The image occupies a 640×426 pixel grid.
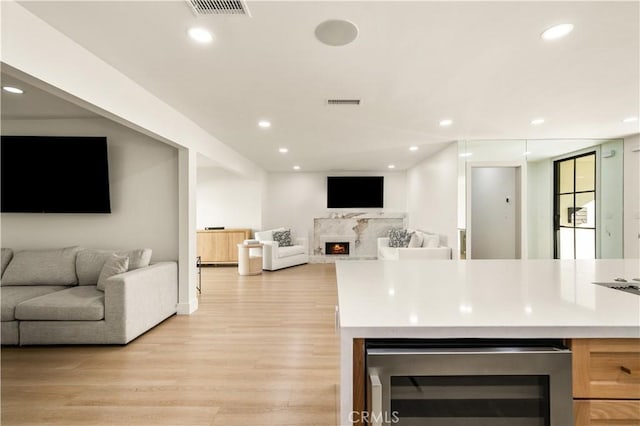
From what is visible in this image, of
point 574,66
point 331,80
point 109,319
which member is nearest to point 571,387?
point 331,80

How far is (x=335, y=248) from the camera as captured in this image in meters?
7.90

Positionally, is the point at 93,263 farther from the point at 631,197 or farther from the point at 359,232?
the point at 631,197

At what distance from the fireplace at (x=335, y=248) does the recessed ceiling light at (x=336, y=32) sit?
6.25 metres

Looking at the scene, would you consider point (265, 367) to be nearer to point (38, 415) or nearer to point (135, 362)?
point (135, 362)

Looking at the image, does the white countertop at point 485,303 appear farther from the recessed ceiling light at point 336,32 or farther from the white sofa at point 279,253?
the white sofa at point 279,253

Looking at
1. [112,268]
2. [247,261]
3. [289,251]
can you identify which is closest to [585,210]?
[289,251]

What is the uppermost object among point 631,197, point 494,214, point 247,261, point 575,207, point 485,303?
point 631,197

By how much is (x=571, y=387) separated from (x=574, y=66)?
8.47ft

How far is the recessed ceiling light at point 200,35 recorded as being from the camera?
1.84 metres

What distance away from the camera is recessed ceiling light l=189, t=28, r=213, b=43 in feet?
6.03

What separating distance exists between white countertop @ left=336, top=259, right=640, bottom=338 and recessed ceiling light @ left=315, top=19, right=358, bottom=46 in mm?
1464

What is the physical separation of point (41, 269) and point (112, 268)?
1005 mm

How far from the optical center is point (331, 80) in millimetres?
2521

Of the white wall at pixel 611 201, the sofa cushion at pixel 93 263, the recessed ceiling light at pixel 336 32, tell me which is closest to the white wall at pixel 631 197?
the white wall at pixel 611 201
